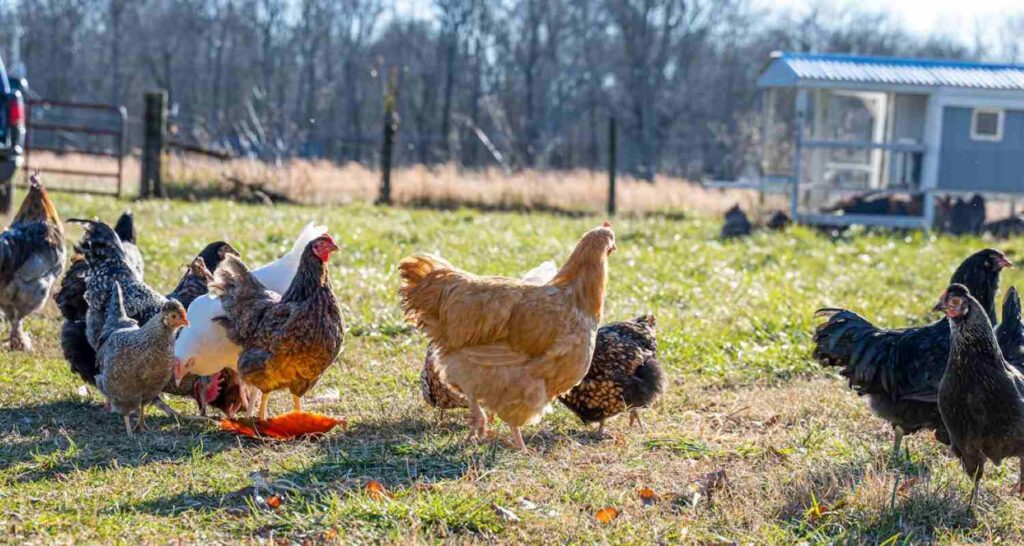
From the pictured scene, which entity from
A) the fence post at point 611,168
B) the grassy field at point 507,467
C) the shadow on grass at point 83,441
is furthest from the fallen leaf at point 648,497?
the fence post at point 611,168

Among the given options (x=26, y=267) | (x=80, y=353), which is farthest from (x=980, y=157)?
(x=80, y=353)

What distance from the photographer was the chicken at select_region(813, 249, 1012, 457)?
5.48 meters

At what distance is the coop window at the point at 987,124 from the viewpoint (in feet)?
65.0

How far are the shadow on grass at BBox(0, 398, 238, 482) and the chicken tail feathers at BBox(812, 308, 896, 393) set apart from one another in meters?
3.35

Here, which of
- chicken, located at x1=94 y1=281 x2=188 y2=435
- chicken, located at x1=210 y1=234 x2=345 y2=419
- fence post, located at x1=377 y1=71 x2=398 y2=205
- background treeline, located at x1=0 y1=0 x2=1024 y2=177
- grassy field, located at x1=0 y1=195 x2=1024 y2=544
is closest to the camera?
grassy field, located at x1=0 y1=195 x2=1024 y2=544

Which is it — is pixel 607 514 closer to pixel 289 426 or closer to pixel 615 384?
pixel 615 384

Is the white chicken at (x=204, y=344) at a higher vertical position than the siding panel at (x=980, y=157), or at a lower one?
lower

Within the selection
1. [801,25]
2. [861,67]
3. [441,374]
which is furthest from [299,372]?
[801,25]

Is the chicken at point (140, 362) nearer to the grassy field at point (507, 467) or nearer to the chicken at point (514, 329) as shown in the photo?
the grassy field at point (507, 467)

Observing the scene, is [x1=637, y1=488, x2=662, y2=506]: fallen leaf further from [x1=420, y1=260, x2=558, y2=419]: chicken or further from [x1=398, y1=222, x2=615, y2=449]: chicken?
[x1=420, y1=260, x2=558, y2=419]: chicken

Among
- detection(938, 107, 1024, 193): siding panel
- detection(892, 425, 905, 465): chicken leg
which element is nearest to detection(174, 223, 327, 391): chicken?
detection(892, 425, 905, 465): chicken leg

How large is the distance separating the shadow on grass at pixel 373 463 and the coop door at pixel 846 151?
1587 cm

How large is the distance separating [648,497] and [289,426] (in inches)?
84.3

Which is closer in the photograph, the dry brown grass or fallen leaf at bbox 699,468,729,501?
fallen leaf at bbox 699,468,729,501
